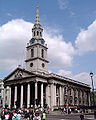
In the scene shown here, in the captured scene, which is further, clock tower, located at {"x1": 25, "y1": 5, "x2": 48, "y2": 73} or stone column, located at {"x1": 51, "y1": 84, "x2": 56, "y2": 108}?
clock tower, located at {"x1": 25, "y1": 5, "x2": 48, "y2": 73}

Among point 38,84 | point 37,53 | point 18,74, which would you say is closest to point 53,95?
point 38,84

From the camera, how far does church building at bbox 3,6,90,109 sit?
210 feet

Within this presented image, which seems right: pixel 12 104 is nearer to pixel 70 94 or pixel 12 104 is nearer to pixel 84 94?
pixel 70 94

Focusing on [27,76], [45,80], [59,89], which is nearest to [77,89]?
[59,89]

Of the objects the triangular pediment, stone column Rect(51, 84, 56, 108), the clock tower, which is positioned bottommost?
stone column Rect(51, 84, 56, 108)

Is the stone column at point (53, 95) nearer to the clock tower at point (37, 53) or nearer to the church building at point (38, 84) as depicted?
the church building at point (38, 84)

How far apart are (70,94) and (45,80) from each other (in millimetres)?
15728

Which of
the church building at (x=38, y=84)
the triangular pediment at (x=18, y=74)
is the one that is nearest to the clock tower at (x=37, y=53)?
the church building at (x=38, y=84)

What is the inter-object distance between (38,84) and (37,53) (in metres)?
12.5

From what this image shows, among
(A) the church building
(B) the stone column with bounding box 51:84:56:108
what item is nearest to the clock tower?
(A) the church building

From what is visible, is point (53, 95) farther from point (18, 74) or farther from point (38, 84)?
point (18, 74)

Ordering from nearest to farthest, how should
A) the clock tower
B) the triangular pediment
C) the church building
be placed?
the church building
the triangular pediment
the clock tower

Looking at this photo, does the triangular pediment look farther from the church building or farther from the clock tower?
the clock tower

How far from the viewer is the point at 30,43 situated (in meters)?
76.6
